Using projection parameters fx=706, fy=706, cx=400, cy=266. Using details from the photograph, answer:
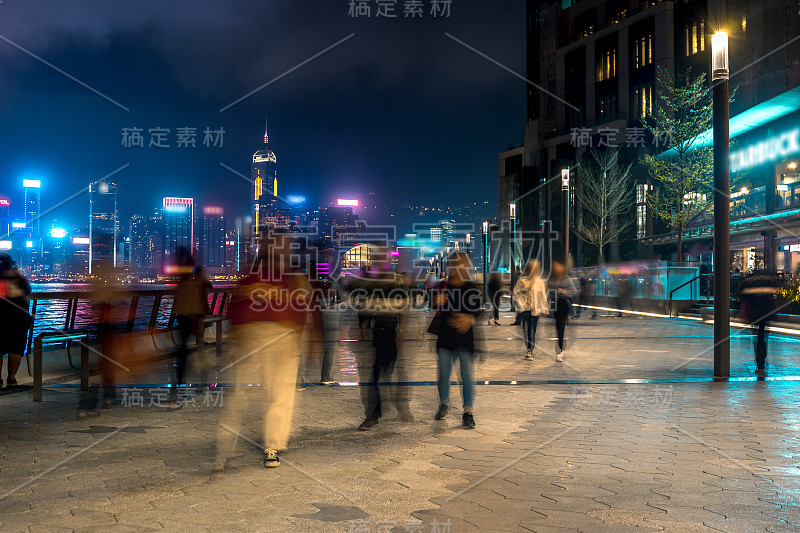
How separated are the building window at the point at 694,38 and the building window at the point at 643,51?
302 centimetres

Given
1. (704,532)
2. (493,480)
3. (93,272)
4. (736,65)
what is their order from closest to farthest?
(704,532)
(493,480)
(93,272)
(736,65)

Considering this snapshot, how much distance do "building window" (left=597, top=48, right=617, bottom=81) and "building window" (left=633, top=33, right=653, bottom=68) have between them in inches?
103

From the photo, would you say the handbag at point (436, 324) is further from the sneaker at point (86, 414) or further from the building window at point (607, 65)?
the building window at point (607, 65)

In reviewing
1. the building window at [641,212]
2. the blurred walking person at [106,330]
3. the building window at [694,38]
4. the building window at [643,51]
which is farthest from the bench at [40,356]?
the building window at [643,51]

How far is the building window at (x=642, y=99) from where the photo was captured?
188 feet

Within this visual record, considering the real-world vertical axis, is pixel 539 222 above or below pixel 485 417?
above

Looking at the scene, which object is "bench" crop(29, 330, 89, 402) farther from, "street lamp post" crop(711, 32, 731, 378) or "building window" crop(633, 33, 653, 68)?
"building window" crop(633, 33, 653, 68)

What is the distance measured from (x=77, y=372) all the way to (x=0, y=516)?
7.76m

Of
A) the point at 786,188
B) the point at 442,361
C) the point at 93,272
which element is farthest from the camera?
the point at 786,188

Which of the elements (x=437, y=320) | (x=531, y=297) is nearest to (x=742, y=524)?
(x=437, y=320)

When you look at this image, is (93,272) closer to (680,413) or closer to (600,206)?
(680,413)

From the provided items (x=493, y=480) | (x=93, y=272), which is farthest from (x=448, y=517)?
(x=93, y=272)

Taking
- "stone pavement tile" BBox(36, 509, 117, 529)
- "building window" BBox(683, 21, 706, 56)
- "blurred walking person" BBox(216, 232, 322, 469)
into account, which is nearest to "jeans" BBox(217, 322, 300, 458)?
"blurred walking person" BBox(216, 232, 322, 469)

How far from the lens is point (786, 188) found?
103 ft
